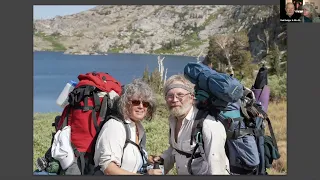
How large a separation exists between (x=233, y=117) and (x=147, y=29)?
33644mm

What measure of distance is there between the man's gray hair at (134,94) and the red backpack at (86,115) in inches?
7.5

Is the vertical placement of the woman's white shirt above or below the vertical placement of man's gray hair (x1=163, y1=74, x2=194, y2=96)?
below

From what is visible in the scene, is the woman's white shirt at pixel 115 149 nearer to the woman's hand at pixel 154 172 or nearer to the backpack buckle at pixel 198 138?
the woman's hand at pixel 154 172

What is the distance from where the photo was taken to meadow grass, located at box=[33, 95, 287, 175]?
27.7 feet

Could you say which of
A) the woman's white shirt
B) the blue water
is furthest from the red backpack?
the blue water

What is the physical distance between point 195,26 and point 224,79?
104 feet

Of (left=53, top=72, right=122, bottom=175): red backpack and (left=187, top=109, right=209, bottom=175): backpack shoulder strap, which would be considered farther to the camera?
(left=53, top=72, right=122, bottom=175): red backpack

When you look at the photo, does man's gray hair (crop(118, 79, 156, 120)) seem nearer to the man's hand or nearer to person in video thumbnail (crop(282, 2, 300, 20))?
the man's hand

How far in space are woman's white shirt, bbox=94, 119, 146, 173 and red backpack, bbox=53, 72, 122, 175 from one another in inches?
5.8

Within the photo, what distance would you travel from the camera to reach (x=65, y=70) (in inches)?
859

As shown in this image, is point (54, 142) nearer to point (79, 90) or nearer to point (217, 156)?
point (79, 90)

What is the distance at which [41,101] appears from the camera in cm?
1612

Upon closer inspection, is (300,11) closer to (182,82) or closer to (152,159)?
(182,82)

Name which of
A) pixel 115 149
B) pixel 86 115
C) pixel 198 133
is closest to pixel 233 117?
pixel 198 133
